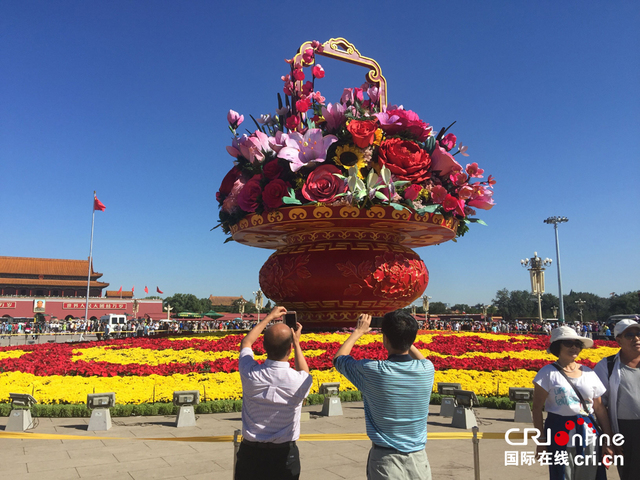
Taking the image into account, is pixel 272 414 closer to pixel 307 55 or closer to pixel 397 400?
pixel 397 400

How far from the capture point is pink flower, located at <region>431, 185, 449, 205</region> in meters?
9.97

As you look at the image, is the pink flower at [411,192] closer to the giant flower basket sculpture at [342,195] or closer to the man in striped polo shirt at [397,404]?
the giant flower basket sculpture at [342,195]

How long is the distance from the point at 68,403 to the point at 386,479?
6.34m

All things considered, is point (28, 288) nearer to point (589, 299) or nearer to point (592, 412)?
point (592, 412)

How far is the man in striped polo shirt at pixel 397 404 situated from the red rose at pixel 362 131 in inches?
281

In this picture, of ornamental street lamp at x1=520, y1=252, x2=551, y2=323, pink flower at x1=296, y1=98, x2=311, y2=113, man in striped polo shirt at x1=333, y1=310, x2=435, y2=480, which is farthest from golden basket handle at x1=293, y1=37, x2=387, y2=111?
ornamental street lamp at x1=520, y1=252, x2=551, y2=323

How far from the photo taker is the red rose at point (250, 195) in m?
10.2

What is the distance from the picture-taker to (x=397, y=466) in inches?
103

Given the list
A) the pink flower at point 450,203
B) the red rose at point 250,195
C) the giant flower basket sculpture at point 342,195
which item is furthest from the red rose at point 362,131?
the red rose at point 250,195

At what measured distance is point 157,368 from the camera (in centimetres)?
918

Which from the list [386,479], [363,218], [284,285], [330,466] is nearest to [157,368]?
[284,285]

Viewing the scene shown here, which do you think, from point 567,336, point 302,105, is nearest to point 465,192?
point 302,105

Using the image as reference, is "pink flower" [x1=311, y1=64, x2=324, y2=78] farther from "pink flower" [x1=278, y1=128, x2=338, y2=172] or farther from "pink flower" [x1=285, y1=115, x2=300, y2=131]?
"pink flower" [x1=278, y1=128, x2=338, y2=172]

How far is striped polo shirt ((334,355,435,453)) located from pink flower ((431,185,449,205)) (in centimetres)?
765
